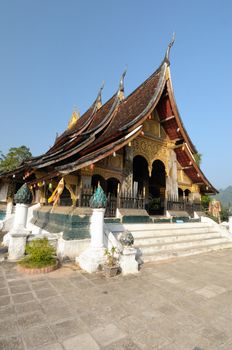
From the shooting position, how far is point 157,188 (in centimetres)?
1627

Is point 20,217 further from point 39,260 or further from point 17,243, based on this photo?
point 39,260

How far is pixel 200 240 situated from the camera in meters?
8.22

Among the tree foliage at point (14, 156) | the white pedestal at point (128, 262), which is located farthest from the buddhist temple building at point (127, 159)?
the tree foliage at point (14, 156)

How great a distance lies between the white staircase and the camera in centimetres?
638

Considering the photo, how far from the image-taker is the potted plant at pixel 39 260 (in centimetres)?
463

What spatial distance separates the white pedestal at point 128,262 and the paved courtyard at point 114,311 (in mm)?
281

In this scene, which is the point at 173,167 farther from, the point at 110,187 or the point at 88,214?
the point at 88,214

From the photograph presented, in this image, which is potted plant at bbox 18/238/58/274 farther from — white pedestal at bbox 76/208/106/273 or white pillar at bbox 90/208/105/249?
white pillar at bbox 90/208/105/249

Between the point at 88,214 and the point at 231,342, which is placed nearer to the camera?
the point at 231,342

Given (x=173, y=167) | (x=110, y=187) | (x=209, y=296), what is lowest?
(x=209, y=296)

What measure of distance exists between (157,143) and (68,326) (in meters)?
9.20

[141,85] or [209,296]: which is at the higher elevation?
[141,85]

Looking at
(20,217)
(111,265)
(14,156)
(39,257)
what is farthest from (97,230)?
(14,156)

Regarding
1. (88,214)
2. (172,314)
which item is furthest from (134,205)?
(172,314)
